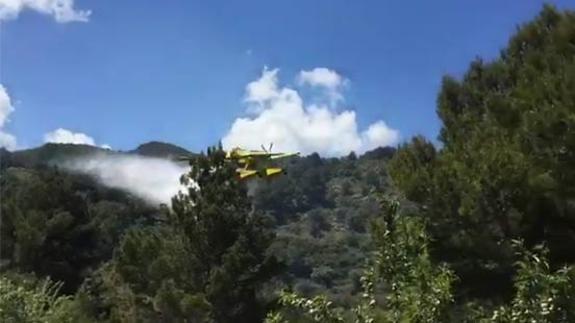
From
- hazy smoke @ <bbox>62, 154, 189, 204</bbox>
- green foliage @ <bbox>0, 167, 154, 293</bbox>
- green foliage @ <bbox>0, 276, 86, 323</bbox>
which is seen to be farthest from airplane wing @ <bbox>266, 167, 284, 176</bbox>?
green foliage @ <bbox>0, 276, 86, 323</bbox>

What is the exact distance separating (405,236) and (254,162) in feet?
75.3

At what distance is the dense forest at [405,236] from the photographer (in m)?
5.41

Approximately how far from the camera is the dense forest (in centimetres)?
541

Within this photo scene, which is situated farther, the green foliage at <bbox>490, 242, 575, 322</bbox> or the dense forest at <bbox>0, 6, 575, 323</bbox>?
the dense forest at <bbox>0, 6, 575, 323</bbox>

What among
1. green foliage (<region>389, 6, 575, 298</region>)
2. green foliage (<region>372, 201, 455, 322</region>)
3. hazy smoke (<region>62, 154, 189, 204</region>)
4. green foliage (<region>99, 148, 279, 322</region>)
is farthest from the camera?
hazy smoke (<region>62, 154, 189, 204</region>)

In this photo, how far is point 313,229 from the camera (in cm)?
9962

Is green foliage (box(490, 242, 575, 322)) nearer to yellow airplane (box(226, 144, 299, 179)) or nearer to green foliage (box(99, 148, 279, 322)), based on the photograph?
green foliage (box(99, 148, 279, 322))

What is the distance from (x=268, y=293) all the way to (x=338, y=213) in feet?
261

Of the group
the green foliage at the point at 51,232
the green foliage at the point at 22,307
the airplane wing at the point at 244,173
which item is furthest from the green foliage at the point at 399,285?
the green foliage at the point at 51,232

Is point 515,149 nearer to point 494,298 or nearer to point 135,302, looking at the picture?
point 494,298

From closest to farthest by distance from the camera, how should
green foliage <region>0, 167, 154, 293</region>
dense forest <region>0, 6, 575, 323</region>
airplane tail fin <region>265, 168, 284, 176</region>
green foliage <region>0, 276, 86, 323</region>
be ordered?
1. dense forest <region>0, 6, 575, 323</region>
2. green foliage <region>0, 276, 86, 323</region>
3. airplane tail fin <region>265, 168, 284, 176</region>
4. green foliage <region>0, 167, 154, 293</region>

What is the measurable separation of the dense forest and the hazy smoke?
12.4 meters

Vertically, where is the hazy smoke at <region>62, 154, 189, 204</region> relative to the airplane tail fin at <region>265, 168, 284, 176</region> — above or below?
above

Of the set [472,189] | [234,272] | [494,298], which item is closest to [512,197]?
[472,189]
